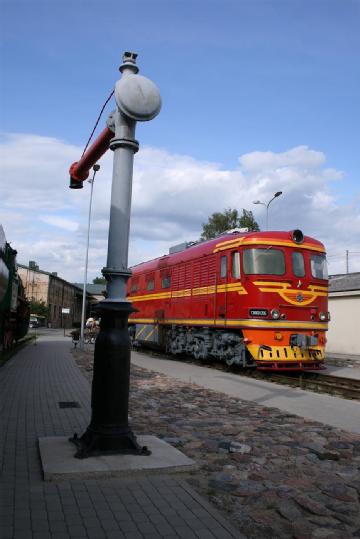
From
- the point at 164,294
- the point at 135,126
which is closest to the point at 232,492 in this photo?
the point at 135,126

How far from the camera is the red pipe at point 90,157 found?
6.04m

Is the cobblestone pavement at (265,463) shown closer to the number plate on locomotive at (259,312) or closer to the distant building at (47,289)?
the number plate on locomotive at (259,312)

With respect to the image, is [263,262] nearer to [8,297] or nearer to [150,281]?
[8,297]

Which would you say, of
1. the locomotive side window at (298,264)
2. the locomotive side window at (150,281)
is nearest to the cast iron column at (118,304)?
the locomotive side window at (298,264)

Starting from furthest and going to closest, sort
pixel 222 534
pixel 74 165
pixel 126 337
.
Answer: pixel 74 165 → pixel 126 337 → pixel 222 534

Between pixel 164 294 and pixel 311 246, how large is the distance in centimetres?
653

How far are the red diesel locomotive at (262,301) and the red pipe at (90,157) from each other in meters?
6.95

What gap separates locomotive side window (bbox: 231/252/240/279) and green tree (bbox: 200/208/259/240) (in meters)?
39.9

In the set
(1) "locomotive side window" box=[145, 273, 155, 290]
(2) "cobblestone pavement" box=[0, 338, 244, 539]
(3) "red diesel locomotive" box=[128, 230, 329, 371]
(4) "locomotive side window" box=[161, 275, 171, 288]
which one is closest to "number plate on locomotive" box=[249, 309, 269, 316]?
(3) "red diesel locomotive" box=[128, 230, 329, 371]

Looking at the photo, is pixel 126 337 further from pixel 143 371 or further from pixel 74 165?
pixel 143 371

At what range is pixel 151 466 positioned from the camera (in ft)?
15.7

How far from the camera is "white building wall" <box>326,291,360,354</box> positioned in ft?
81.3

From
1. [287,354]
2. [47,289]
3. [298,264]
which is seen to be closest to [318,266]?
[298,264]

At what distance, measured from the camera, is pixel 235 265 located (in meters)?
13.6
